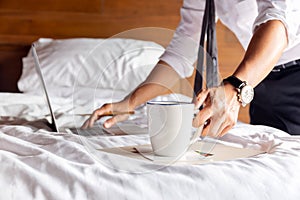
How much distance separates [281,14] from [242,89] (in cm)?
23

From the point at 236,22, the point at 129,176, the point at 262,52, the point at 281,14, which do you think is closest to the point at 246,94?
the point at 262,52

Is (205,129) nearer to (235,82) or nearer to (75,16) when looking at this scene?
(235,82)

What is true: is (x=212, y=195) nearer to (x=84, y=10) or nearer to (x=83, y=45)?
(x=83, y=45)

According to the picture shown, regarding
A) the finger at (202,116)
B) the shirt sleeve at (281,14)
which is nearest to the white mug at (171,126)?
the finger at (202,116)

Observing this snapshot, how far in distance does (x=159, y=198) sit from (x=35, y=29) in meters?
2.39

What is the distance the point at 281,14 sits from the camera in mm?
1106

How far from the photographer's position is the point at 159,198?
2.28 feet

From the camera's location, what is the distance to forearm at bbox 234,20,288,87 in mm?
1045

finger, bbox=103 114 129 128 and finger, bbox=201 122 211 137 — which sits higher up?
finger, bbox=201 122 211 137

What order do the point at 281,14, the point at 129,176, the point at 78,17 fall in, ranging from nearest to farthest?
the point at 129,176
the point at 281,14
the point at 78,17

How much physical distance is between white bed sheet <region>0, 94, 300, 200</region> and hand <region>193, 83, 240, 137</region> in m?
0.08

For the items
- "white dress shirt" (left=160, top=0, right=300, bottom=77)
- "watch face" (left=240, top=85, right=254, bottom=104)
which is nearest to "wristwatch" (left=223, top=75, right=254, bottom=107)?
"watch face" (left=240, top=85, right=254, bottom=104)

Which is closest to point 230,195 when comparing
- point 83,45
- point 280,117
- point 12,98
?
point 280,117

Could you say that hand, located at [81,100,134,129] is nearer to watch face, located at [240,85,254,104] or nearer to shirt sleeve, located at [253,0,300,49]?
watch face, located at [240,85,254,104]
